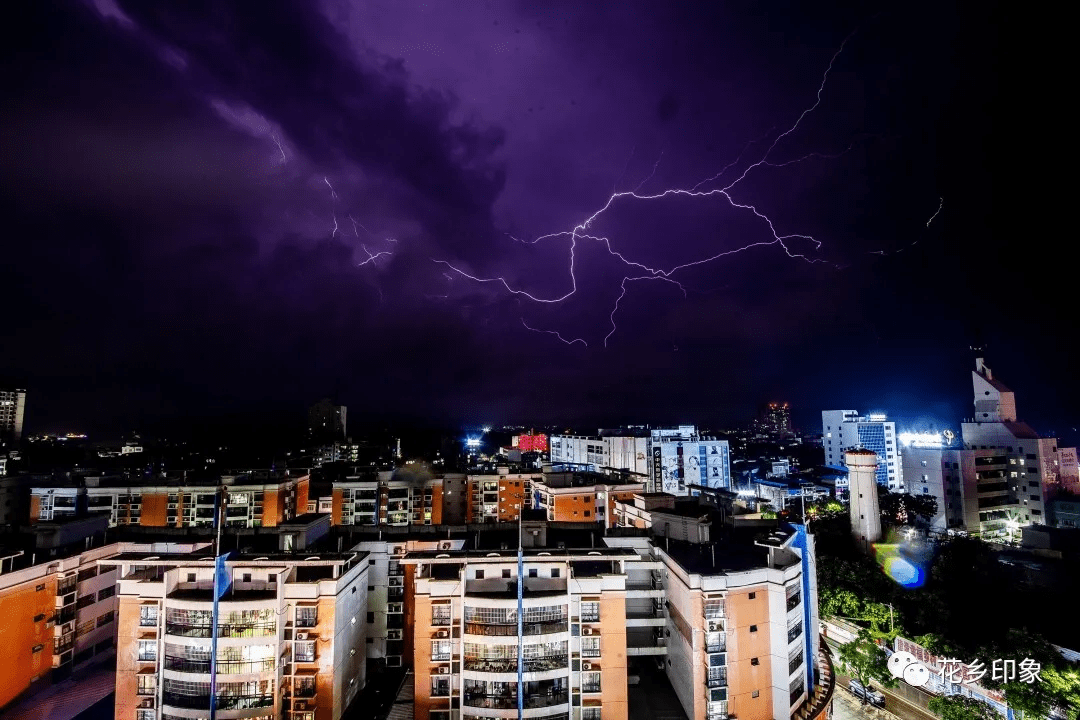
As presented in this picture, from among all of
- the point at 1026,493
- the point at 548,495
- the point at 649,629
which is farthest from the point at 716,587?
the point at 1026,493

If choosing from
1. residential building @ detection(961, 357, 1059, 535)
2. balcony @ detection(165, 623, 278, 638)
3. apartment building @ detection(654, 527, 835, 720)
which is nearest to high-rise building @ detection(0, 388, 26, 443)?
balcony @ detection(165, 623, 278, 638)

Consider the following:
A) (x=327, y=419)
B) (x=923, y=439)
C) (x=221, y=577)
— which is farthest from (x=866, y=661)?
(x=327, y=419)

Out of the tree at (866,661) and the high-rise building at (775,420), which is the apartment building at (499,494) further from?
the high-rise building at (775,420)

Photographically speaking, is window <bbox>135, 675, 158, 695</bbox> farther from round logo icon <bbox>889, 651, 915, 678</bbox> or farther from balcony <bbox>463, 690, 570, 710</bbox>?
round logo icon <bbox>889, 651, 915, 678</bbox>

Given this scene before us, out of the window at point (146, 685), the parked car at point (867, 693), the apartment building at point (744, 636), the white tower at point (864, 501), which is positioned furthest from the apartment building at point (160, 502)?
the white tower at point (864, 501)

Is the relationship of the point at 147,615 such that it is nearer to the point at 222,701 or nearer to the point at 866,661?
the point at 222,701
